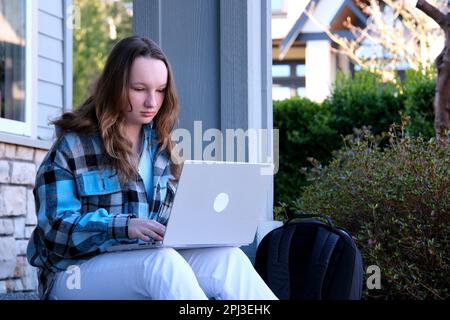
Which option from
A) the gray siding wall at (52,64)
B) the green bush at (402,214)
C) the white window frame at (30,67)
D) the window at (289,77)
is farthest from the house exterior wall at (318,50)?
the green bush at (402,214)

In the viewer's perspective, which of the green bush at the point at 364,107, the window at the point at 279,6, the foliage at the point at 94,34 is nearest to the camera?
the green bush at the point at 364,107

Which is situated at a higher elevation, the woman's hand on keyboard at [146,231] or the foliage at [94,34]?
the foliage at [94,34]

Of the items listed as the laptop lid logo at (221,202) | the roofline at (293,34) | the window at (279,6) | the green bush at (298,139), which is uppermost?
the window at (279,6)

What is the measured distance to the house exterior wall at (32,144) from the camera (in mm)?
5496

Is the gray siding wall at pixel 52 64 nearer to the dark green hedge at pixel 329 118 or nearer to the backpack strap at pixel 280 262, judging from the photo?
the backpack strap at pixel 280 262

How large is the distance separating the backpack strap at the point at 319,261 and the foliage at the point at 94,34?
16445mm

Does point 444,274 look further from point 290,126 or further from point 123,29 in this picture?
point 123,29

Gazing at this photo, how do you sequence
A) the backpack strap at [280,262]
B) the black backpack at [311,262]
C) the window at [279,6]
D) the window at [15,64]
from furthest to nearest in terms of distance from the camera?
the window at [279,6], the window at [15,64], the backpack strap at [280,262], the black backpack at [311,262]

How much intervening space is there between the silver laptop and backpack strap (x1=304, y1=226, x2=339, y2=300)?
0.50 metres

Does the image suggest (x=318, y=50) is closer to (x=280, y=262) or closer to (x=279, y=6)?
(x=279, y=6)

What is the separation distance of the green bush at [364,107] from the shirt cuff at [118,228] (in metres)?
6.95

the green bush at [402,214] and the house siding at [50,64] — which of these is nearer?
the green bush at [402,214]
